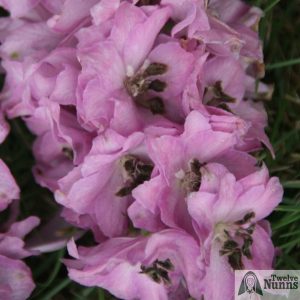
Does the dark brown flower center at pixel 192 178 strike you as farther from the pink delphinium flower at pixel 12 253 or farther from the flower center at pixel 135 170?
the pink delphinium flower at pixel 12 253

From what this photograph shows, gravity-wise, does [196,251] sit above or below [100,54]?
below

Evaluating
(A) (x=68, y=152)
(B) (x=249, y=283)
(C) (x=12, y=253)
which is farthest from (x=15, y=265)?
(B) (x=249, y=283)

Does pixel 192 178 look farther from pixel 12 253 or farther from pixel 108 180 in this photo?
pixel 12 253

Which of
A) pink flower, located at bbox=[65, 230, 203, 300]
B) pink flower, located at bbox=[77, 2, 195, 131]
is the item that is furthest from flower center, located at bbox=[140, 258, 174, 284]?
pink flower, located at bbox=[77, 2, 195, 131]

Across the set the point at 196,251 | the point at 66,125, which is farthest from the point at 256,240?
the point at 66,125

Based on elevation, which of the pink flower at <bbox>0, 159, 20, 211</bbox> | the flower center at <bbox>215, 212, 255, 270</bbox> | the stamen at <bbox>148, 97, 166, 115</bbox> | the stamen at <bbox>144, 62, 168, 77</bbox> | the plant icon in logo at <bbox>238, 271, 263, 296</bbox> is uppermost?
→ the stamen at <bbox>144, 62, 168, 77</bbox>

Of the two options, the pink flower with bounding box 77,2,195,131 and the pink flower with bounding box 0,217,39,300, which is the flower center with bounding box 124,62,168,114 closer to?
the pink flower with bounding box 77,2,195,131

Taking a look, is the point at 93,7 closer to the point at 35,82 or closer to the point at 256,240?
the point at 35,82
